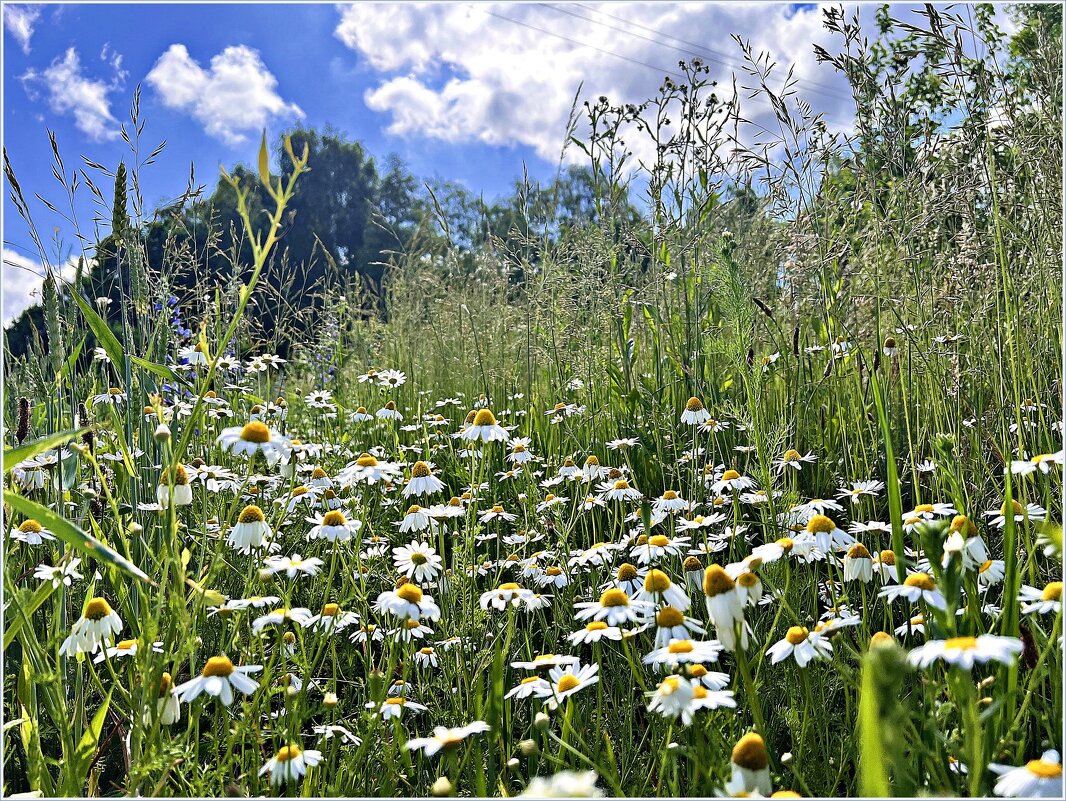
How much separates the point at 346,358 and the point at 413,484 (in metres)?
3.82

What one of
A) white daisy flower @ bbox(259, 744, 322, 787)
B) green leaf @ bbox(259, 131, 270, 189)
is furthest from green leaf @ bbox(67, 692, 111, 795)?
green leaf @ bbox(259, 131, 270, 189)

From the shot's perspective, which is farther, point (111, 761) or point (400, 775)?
point (111, 761)

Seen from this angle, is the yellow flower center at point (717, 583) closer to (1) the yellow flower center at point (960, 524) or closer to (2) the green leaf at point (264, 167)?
(1) the yellow flower center at point (960, 524)

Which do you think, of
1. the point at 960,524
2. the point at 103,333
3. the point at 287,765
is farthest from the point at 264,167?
the point at 960,524

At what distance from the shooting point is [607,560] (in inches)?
64.0

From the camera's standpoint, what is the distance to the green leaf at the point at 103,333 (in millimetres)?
1218

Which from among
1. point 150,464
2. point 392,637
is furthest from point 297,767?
point 150,464

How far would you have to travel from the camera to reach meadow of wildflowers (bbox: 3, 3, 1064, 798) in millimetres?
941

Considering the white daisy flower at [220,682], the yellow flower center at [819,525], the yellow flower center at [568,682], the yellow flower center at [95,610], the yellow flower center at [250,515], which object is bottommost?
the yellow flower center at [568,682]

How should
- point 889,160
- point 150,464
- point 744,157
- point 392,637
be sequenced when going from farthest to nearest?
1. point 744,157
2. point 889,160
3. point 150,464
4. point 392,637

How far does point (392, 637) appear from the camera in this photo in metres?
1.32

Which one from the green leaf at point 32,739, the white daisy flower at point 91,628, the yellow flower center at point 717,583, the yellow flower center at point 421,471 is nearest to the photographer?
the yellow flower center at point 717,583

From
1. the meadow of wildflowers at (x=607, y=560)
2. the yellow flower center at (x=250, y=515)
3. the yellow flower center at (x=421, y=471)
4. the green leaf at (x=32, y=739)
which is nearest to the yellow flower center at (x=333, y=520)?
the meadow of wildflowers at (x=607, y=560)

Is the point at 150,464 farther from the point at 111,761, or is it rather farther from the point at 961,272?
the point at 961,272
